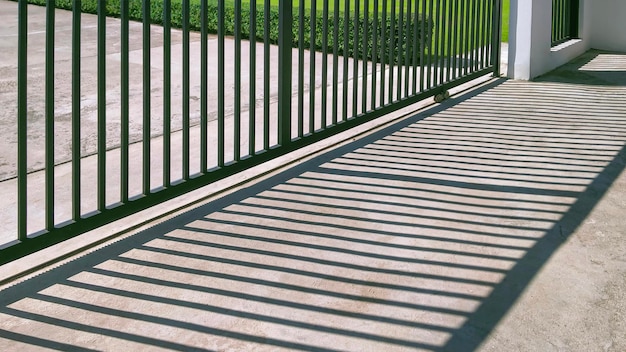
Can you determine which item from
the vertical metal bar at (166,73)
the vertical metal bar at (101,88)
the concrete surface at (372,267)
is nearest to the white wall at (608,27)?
the concrete surface at (372,267)

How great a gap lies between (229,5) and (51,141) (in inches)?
415

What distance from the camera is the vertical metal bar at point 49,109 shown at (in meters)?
3.57

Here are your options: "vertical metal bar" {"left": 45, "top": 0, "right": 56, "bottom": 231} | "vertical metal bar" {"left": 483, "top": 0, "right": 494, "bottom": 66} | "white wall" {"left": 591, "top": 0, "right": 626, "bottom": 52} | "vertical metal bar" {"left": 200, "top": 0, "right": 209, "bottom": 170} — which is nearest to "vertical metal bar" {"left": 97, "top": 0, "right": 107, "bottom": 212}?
"vertical metal bar" {"left": 45, "top": 0, "right": 56, "bottom": 231}

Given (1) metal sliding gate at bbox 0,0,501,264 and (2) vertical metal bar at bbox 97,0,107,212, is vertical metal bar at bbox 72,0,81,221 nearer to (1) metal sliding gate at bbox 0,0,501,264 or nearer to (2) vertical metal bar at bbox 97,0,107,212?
(1) metal sliding gate at bbox 0,0,501,264

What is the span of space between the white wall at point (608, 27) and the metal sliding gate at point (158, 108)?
11.6ft

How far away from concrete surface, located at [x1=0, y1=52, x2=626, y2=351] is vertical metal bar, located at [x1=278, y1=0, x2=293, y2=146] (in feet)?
0.92

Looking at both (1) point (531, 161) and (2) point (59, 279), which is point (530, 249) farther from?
(2) point (59, 279)

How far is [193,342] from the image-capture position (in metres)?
3.23

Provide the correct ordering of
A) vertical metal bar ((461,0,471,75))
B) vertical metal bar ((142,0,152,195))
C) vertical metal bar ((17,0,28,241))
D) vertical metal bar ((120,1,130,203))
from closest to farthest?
vertical metal bar ((17,0,28,241)) → vertical metal bar ((120,1,130,203)) → vertical metal bar ((142,0,152,195)) → vertical metal bar ((461,0,471,75))

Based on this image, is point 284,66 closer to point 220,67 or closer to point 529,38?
point 220,67

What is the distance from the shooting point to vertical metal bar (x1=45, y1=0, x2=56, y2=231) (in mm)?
3568

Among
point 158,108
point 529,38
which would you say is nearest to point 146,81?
point 158,108

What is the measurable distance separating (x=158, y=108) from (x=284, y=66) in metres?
2.67

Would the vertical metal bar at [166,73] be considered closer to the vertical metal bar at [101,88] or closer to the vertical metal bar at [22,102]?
the vertical metal bar at [101,88]
